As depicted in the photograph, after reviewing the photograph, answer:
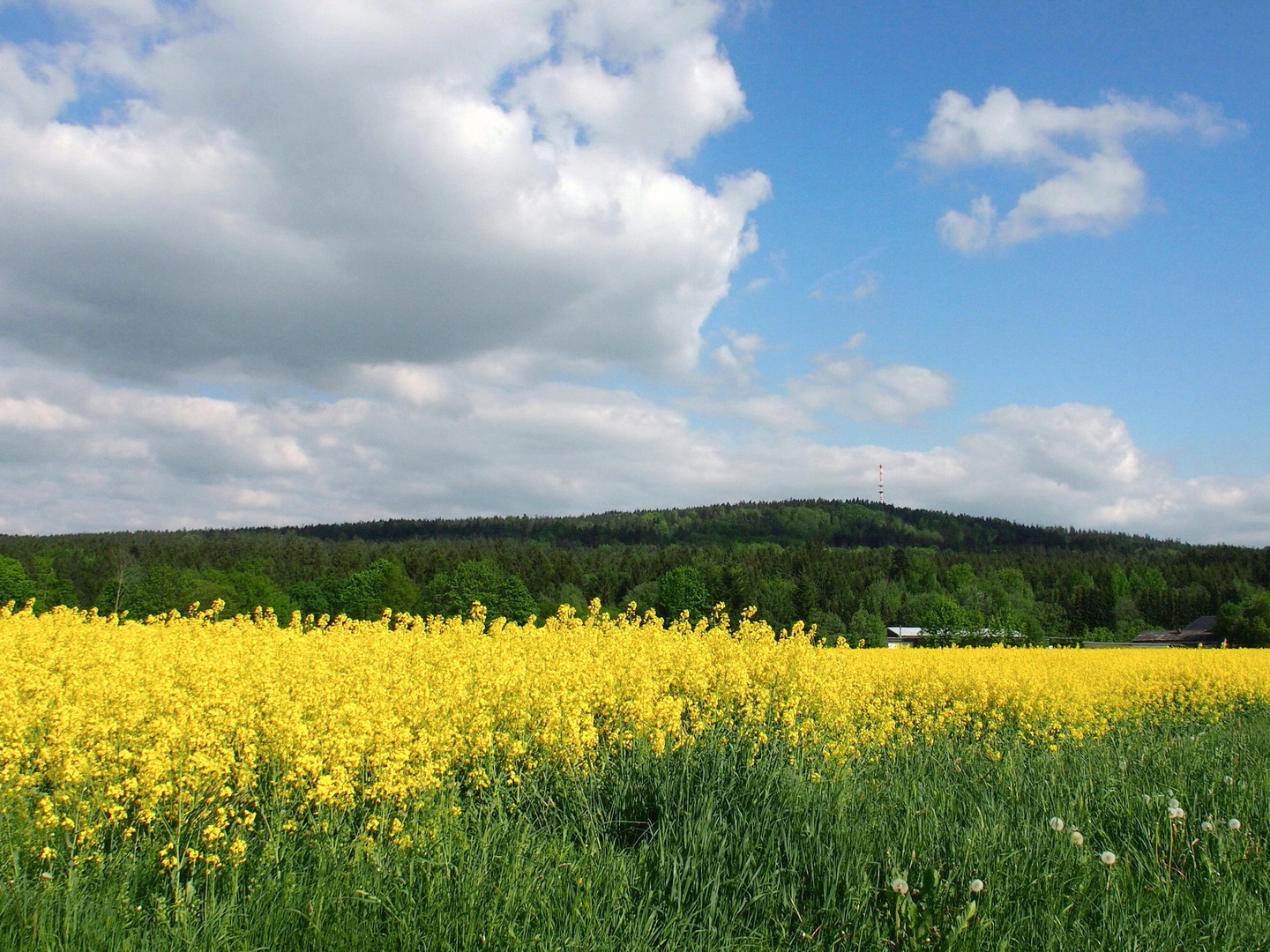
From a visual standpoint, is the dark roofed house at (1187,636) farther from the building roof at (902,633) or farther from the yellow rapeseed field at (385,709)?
the yellow rapeseed field at (385,709)

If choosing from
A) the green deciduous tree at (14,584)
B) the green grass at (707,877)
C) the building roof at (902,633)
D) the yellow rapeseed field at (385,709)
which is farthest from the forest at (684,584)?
the green grass at (707,877)

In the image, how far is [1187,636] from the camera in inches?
3467

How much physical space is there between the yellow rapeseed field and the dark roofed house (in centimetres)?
8963

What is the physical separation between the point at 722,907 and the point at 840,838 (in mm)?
1013

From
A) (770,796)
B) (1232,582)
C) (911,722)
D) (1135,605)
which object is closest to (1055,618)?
(1135,605)

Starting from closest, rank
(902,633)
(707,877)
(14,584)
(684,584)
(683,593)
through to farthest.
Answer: (707,877) < (14,584) < (683,593) < (684,584) < (902,633)

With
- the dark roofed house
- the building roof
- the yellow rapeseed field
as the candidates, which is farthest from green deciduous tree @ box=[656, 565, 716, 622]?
the yellow rapeseed field

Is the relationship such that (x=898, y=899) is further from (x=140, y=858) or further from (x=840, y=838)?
(x=140, y=858)

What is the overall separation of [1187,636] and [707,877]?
105244 mm

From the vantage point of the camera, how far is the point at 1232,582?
3812 inches

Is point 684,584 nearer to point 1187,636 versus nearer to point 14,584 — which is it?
point 14,584

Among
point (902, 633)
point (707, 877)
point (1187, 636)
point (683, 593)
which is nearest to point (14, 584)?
point (683, 593)

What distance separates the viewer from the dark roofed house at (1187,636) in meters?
85.3

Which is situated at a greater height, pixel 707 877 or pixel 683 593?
pixel 707 877
